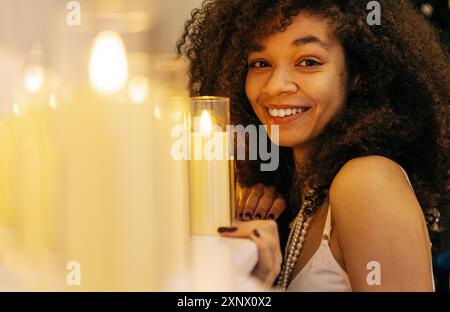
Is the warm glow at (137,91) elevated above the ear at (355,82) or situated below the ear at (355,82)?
below

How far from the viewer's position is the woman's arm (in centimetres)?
89

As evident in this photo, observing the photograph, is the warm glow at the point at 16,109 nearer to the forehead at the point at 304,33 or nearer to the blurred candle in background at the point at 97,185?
the blurred candle in background at the point at 97,185

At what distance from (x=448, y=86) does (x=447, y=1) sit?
0.49 metres

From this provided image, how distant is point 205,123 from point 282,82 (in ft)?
0.77

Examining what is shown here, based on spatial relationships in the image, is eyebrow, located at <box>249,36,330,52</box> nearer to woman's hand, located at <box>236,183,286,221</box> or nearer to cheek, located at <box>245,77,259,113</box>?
cheek, located at <box>245,77,259,113</box>

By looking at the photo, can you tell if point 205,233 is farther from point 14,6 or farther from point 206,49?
point 206,49

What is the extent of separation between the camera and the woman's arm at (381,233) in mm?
885

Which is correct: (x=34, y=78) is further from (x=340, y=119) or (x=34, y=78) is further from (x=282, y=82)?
(x=340, y=119)

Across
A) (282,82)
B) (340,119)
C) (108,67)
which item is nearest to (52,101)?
(108,67)

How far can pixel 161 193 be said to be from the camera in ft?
1.91

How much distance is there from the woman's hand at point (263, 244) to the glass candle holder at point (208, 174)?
18mm

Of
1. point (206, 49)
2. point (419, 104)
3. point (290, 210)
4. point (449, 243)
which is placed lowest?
point (449, 243)

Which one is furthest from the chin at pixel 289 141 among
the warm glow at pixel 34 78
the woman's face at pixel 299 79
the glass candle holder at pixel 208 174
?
the warm glow at pixel 34 78
